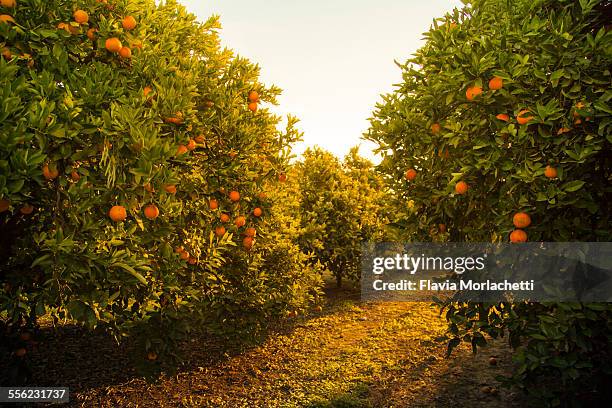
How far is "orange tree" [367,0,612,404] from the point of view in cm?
398

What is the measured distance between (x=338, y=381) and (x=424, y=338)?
2701 mm

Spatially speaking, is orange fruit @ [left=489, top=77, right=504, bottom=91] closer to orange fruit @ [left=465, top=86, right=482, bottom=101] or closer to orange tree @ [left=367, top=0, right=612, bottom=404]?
orange tree @ [left=367, top=0, right=612, bottom=404]

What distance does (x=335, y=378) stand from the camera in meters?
6.77

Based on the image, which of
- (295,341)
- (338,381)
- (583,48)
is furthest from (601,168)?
(295,341)

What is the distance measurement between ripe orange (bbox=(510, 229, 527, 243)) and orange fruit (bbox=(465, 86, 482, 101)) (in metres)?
1.39

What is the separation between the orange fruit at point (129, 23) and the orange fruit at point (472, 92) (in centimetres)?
361

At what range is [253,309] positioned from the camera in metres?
7.23

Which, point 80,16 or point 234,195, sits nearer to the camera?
point 80,16

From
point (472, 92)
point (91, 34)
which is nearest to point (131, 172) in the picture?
point (91, 34)

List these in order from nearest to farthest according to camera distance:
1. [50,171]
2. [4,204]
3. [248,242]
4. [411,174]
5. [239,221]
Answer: [4,204] < [50,171] < [411,174] < [239,221] < [248,242]

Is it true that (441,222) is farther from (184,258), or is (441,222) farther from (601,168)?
(184,258)

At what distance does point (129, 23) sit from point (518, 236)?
4.51 meters

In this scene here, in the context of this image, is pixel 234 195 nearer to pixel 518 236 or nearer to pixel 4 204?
pixel 4 204

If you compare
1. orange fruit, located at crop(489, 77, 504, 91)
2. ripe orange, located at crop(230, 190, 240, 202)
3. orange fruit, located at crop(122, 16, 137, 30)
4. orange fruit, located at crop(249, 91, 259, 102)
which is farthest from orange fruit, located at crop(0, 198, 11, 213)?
orange fruit, located at crop(489, 77, 504, 91)
